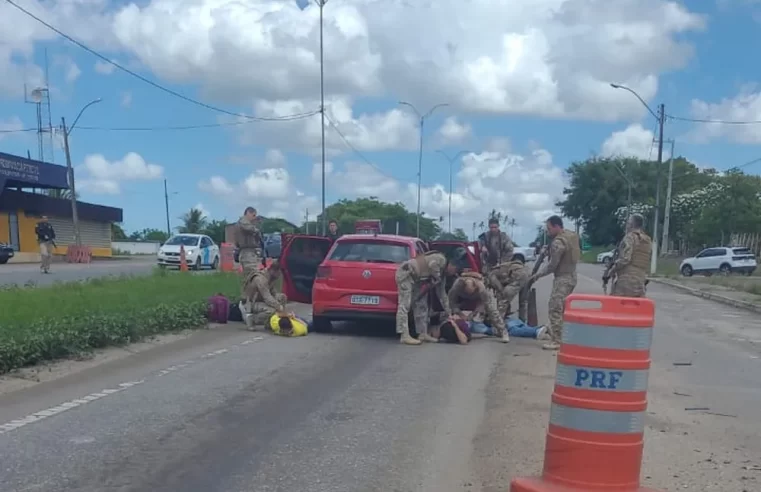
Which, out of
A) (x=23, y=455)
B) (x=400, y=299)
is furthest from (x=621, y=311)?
(x=400, y=299)

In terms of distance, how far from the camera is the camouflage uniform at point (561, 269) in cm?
1216

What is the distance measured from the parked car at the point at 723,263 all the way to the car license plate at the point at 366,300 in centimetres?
3714

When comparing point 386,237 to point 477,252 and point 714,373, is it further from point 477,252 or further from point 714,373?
point 714,373

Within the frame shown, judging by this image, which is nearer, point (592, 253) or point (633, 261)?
point (633, 261)

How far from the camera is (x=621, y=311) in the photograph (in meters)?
5.07

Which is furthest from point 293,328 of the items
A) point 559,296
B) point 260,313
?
point 559,296

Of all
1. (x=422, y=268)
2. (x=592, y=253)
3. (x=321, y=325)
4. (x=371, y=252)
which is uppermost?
(x=371, y=252)

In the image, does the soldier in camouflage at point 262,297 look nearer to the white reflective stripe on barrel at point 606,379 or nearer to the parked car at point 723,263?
the white reflective stripe on barrel at point 606,379

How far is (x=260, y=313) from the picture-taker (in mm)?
13773

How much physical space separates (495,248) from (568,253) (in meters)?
3.65

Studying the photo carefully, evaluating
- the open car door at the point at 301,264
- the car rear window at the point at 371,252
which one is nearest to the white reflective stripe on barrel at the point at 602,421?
the car rear window at the point at 371,252

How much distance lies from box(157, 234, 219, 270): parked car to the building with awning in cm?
1203

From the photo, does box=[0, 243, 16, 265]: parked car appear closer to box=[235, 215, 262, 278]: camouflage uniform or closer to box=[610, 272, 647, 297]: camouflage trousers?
box=[235, 215, 262, 278]: camouflage uniform

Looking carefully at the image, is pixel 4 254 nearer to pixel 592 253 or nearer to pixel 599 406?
pixel 599 406
